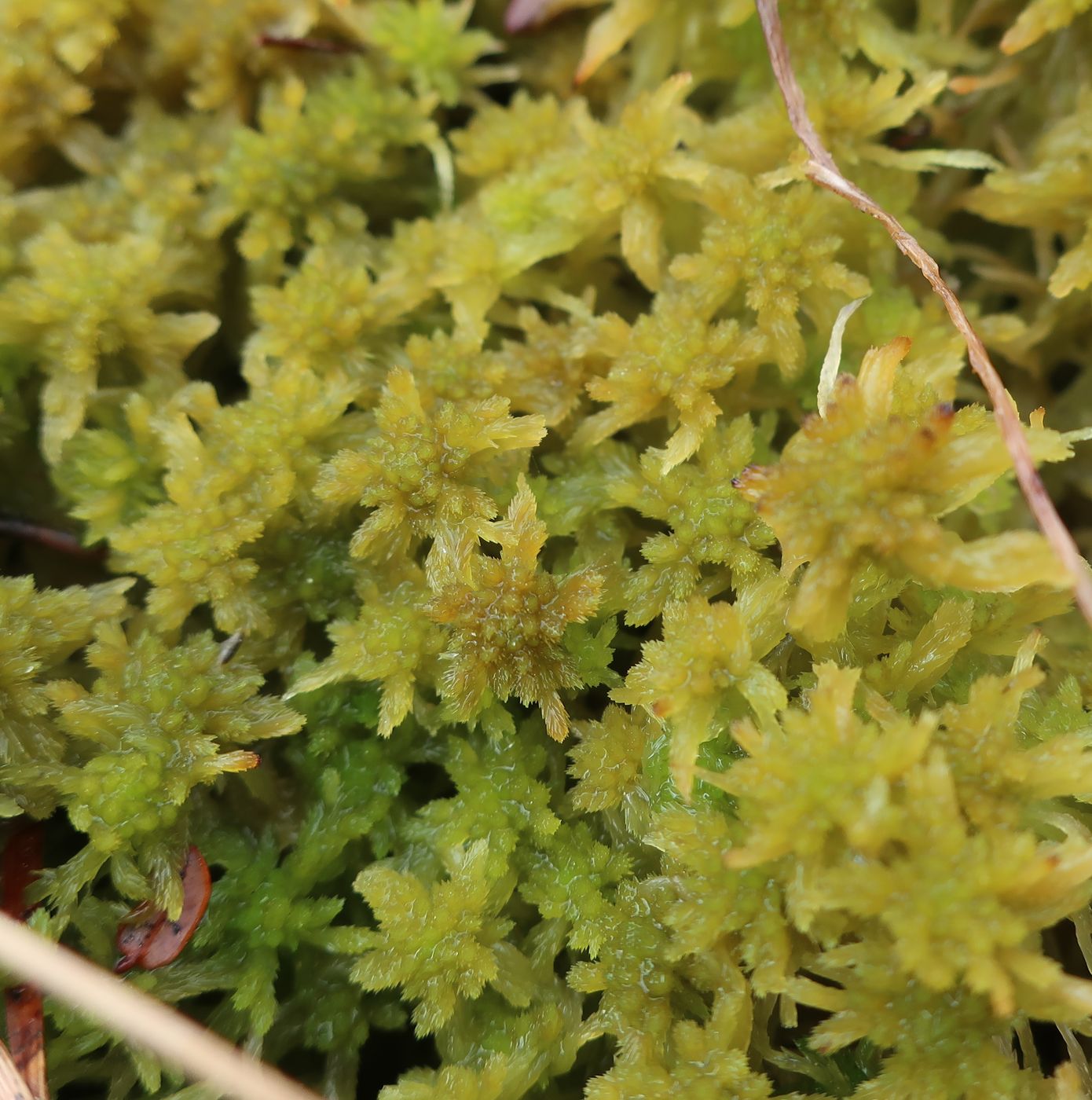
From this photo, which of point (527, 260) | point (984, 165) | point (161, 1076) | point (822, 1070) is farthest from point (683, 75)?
point (161, 1076)

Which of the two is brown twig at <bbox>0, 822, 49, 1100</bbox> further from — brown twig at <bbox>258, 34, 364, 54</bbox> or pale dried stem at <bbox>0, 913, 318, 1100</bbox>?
brown twig at <bbox>258, 34, 364, 54</bbox>

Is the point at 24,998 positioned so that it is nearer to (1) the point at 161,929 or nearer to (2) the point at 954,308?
(1) the point at 161,929

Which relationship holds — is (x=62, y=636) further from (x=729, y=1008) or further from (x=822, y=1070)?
(x=822, y=1070)

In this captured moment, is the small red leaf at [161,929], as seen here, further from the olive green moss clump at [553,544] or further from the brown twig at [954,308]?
the brown twig at [954,308]

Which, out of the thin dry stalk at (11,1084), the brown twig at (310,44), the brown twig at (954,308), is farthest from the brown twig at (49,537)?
the brown twig at (954,308)

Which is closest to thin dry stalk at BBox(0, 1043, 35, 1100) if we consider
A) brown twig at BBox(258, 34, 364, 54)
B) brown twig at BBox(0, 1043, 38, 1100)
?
brown twig at BBox(0, 1043, 38, 1100)
